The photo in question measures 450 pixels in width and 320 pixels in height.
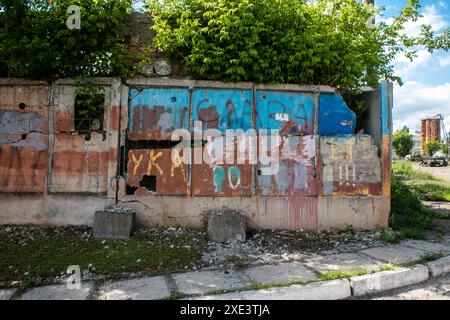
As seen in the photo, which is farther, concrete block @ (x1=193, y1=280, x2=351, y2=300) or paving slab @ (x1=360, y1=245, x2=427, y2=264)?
paving slab @ (x1=360, y1=245, x2=427, y2=264)

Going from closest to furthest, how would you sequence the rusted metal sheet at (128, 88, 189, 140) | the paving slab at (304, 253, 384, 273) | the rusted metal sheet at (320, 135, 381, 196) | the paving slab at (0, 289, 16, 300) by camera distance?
the paving slab at (0, 289, 16, 300) → the paving slab at (304, 253, 384, 273) → the rusted metal sheet at (128, 88, 189, 140) → the rusted metal sheet at (320, 135, 381, 196)

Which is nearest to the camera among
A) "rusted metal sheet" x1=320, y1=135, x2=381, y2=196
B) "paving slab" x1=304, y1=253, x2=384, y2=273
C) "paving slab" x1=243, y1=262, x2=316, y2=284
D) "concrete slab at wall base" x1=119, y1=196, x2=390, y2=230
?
"paving slab" x1=243, y1=262, x2=316, y2=284

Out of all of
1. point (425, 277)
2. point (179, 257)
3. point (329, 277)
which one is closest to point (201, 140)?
point (179, 257)

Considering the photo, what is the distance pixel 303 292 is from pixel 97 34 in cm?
516

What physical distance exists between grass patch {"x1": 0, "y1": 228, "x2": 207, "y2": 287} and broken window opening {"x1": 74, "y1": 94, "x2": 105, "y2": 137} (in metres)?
1.85

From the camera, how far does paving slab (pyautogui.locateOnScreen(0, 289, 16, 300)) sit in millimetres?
3399

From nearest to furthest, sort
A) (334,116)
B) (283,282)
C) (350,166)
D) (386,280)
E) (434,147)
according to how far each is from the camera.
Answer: (283,282), (386,280), (350,166), (334,116), (434,147)

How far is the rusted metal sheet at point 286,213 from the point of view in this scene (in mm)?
5766

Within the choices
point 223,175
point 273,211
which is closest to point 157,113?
point 223,175

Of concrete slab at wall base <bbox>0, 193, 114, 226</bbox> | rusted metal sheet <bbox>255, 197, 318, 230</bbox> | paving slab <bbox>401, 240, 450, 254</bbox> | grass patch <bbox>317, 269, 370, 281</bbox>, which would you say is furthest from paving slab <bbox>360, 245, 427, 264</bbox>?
concrete slab at wall base <bbox>0, 193, 114, 226</bbox>

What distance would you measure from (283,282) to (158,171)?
9.82 feet

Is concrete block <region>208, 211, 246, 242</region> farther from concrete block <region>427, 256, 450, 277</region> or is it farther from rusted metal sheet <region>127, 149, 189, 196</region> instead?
concrete block <region>427, 256, 450, 277</region>

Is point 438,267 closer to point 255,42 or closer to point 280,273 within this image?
point 280,273

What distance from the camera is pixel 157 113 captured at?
5.78 m
